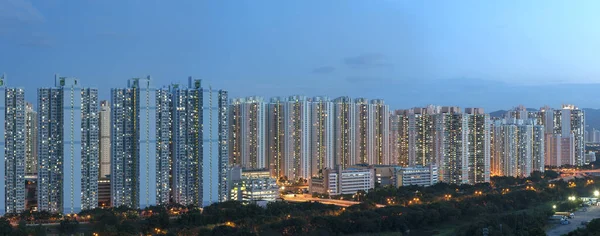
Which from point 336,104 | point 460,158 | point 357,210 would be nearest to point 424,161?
point 460,158

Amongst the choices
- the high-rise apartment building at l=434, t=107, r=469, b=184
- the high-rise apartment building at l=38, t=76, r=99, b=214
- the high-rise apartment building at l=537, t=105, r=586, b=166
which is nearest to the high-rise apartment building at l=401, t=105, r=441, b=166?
the high-rise apartment building at l=434, t=107, r=469, b=184

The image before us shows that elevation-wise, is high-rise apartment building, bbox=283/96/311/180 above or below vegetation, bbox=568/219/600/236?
above

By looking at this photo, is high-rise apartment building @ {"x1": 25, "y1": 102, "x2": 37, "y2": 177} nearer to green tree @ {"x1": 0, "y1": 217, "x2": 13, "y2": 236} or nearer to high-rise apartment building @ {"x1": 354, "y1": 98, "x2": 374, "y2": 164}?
green tree @ {"x1": 0, "y1": 217, "x2": 13, "y2": 236}

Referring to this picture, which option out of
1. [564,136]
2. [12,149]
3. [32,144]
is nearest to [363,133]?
[564,136]

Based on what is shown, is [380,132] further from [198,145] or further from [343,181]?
[198,145]

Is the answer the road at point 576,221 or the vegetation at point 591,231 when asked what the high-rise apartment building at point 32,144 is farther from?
the vegetation at point 591,231

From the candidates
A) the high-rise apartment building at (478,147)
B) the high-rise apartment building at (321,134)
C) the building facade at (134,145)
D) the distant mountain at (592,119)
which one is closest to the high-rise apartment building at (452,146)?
the high-rise apartment building at (478,147)
